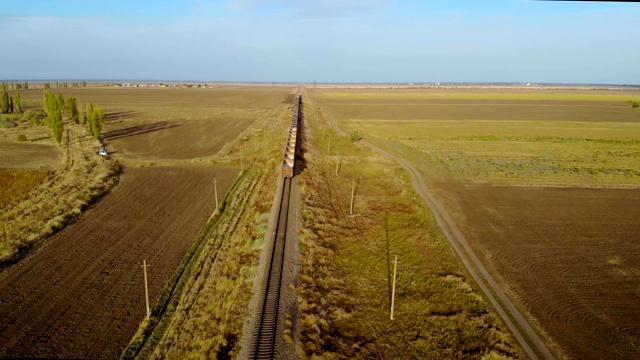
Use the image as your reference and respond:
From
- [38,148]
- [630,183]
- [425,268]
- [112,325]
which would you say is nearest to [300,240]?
[425,268]

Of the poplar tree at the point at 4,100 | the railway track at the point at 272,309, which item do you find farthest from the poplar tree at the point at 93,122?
the railway track at the point at 272,309

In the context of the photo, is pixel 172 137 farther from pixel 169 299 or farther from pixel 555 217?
pixel 555 217

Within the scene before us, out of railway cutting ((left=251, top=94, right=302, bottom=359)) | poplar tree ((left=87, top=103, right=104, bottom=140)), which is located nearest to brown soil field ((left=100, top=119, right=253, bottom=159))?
poplar tree ((left=87, top=103, right=104, bottom=140))

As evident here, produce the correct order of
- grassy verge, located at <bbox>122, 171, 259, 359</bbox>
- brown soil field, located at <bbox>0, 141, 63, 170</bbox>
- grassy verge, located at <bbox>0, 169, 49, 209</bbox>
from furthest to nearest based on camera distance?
brown soil field, located at <bbox>0, 141, 63, 170</bbox>
grassy verge, located at <bbox>0, 169, 49, 209</bbox>
grassy verge, located at <bbox>122, 171, 259, 359</bbox>

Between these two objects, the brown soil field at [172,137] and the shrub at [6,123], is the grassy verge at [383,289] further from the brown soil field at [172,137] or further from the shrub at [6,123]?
the shrub at [6,123]

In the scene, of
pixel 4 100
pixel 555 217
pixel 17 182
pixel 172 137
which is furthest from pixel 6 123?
pixel 555 217

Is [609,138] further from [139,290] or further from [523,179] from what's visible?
[139,290]

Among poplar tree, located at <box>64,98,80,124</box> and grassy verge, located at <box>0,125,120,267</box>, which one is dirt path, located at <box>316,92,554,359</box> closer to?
grassy verge, located at <box>0,125,120,267</box>
